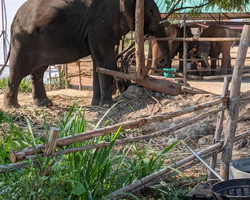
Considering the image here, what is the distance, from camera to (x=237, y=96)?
3738mm

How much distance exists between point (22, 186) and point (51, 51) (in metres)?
5.26

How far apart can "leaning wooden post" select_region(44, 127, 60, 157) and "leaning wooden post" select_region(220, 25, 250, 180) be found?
1.63 m

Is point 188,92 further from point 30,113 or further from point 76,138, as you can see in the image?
point 76,138

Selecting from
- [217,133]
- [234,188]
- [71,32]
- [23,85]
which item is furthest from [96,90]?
[234,188]

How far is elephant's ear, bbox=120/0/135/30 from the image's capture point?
24.8 ft

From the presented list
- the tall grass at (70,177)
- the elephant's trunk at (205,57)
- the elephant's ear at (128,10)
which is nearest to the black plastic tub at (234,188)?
the tall grass at (70,177)

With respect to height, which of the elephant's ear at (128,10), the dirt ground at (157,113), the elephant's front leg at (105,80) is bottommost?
the dirt ground at (157,113)

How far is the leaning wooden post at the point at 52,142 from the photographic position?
9.14ft

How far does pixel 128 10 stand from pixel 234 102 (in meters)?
4.27

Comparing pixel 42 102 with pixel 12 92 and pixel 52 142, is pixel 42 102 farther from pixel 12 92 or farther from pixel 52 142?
pixel 52 142

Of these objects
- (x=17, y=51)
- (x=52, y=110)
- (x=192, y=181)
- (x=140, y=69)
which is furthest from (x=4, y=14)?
(x=192, y=181)

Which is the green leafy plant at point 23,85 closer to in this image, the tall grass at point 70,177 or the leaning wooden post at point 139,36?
the leaning wooden post at point 139,36

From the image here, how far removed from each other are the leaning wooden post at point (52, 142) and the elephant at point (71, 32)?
475 cm

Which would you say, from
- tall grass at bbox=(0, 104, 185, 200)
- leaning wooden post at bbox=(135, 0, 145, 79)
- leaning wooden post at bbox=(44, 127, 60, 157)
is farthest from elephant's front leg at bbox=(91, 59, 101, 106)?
leaning wooden post at bbox=(44, 127, 60, 157)
